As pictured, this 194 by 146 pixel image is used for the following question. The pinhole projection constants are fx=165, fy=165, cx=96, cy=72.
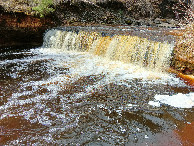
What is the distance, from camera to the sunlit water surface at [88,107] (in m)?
2.82

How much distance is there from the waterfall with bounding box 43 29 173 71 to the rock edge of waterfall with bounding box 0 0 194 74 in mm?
517

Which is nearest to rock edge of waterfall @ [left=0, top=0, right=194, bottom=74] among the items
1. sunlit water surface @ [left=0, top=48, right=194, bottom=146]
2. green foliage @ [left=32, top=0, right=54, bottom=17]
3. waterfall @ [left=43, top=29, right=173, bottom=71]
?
green foliage @ [left=32, top=0, right=54, bottom=17]

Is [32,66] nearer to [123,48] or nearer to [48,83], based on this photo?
[48,83]

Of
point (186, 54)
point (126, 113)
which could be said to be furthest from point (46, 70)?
point (186, 54)

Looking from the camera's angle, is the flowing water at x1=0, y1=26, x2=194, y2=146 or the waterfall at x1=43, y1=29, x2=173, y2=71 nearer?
the flowing water at x1=0, y1=26, x2=194, y2=146

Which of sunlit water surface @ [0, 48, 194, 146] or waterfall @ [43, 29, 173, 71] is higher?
waterfall @ [43, 29, 173, 71]

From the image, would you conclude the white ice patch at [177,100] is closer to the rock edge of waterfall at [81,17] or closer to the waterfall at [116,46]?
the rock edge of waterfall at [81,17]

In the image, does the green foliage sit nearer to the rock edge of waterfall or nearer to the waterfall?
the rock edge of waterfall

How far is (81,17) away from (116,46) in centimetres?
686

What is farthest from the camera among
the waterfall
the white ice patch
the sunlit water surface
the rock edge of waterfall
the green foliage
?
the green foliage

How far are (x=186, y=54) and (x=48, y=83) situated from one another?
4717mm

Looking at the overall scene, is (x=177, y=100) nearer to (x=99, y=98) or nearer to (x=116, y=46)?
(x=99, y=98)

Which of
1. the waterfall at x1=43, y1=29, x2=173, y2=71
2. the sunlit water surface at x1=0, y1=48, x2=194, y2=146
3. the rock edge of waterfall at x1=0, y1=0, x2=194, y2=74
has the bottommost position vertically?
the sunlit water surface at x1=0, y1=48, x2=194, y2=146

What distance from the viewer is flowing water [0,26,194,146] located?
2.86 metres
